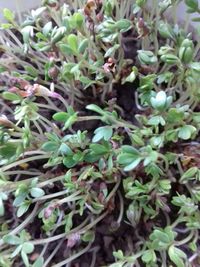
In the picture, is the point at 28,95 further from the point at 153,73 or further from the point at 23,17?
the point at 23,17

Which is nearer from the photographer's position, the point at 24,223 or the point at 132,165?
the point at 132,165

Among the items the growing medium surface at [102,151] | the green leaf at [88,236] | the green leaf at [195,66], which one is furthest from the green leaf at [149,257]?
the green leaf at [195,66]

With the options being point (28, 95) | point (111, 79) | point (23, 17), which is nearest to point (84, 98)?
point (111, 79)

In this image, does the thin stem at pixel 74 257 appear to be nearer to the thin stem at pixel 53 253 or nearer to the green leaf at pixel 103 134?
the thin stem at pixel 53 253

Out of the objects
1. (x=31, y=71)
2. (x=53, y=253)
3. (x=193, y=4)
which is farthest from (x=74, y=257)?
(x=193, y=4)

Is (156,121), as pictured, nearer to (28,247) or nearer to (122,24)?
(122,24)

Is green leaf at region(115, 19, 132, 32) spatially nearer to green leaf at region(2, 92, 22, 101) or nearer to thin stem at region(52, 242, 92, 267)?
green leaf at region(2, 92, 22, 101)

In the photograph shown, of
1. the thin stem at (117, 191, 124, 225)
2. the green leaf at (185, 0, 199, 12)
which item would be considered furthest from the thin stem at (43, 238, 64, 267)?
the green leaf at (185, 0, 199, 12)
